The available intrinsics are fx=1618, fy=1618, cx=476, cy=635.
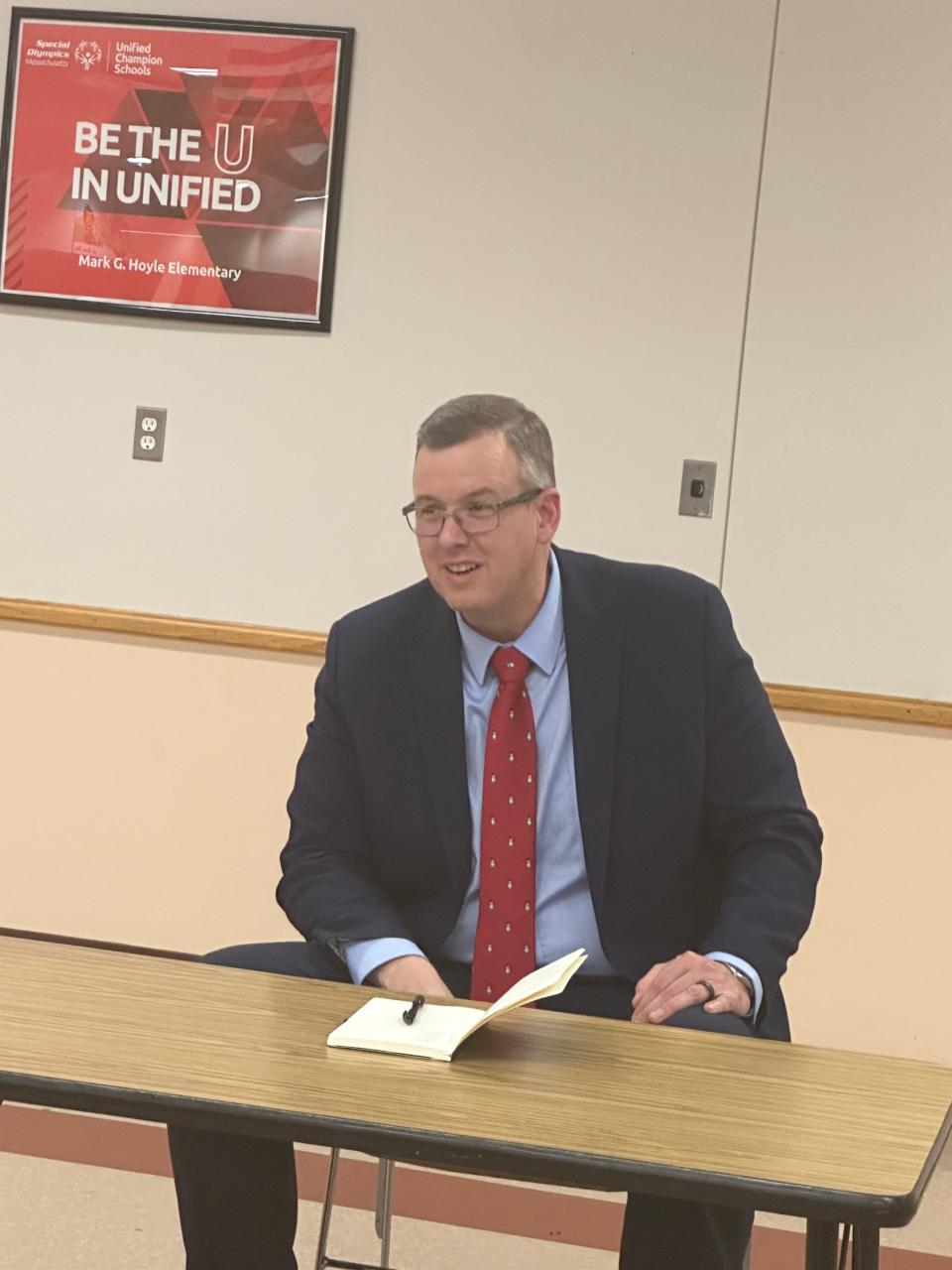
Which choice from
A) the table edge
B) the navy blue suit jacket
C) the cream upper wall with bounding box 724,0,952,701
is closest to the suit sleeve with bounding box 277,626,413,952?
the navy blue suit jacket

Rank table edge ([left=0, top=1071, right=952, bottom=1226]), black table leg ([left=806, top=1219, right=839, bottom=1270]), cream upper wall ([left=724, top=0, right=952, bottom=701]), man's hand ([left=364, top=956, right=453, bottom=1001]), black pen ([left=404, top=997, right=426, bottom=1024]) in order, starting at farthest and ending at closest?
cream upper wall ([left=724, top=0, right=952, bottom=701]) → man's hand ([left=364, top=956, right=453, bottom=1001]) → black pen ([left=404, top=997, right=426, bottom=1024]) → black table leg ([left=806, top=1219, right=839, bottom=1270]) → table edge ([left=0, top=1071, right=952, bottom=1226])

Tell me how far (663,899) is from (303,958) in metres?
0.48

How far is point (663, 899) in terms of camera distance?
7.03 ft

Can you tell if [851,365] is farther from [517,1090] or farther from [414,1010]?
[517,1090]

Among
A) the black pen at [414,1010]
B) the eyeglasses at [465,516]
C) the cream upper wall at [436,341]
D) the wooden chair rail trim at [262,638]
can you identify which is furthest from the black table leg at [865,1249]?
the cream upper wall at [436,341]

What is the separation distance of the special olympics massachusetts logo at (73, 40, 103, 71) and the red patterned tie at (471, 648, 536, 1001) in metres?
2.39

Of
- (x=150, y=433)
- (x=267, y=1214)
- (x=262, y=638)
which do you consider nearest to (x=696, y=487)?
(x=262, y=638)

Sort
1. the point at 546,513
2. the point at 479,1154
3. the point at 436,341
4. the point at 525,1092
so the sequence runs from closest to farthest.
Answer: the point at 479,1154 < the point at 525,1092 < the point at 546,513 < the point at 436,341

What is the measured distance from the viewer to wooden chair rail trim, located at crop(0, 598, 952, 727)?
360 centimetres

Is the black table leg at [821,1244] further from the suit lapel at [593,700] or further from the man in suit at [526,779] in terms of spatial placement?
the suit lapel at [593,700]

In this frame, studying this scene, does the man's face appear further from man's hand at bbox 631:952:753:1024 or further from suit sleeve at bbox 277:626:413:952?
man's hand at bbox 631:952:753:1024

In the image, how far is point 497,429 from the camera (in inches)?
83.4

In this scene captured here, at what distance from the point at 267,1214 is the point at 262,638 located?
2.13m

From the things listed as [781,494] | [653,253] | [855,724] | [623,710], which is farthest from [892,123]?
[623,710]
